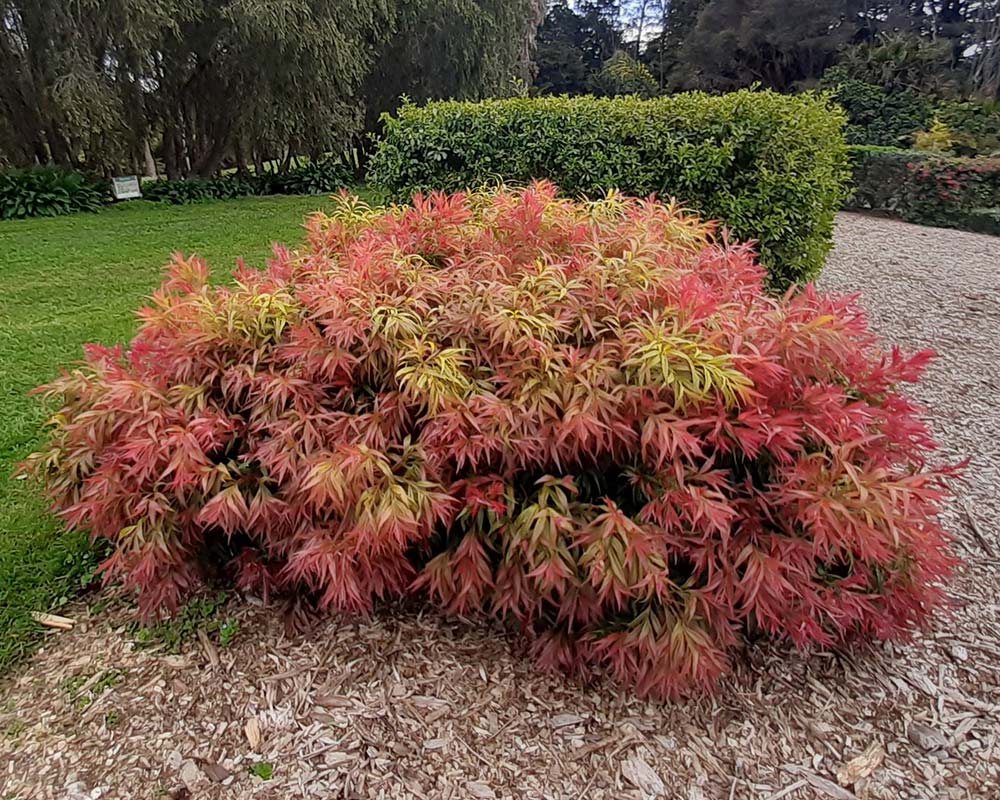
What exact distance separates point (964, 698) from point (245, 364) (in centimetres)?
222

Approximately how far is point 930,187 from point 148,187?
12.3 m

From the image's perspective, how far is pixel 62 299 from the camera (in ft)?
17.7

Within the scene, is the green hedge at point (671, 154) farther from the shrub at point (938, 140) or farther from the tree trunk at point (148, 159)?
the shrub at point (938, 140)

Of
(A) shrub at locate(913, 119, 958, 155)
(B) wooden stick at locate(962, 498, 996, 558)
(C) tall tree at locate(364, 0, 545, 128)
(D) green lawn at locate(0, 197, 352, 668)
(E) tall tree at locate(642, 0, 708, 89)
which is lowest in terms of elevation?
A: (B) wooden stick at locate(962, 498, 996, 558)

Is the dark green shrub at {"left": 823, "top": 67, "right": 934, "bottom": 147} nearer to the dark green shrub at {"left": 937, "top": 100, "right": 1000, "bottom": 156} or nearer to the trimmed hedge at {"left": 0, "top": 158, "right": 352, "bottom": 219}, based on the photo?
the dark green shrub at {"left": 937, "top": 100, "right": 1000, "bottom": 156}

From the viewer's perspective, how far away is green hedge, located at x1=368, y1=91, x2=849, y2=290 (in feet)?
15.0

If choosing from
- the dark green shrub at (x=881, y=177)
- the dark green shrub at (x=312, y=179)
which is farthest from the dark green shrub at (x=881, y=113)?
the dark green shrub at (x=312, y=179)

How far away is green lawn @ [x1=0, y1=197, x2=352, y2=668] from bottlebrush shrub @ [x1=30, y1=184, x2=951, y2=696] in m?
0.33

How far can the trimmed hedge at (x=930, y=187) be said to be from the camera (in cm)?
939

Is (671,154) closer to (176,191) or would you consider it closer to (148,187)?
(176,191)

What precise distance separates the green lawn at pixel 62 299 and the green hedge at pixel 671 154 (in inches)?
89.3

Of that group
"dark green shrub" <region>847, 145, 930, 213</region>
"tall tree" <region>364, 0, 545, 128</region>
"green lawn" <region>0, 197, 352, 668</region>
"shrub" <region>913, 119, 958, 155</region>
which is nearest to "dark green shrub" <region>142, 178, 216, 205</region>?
"green lawn" <region>0, 197, 352, 668</region>

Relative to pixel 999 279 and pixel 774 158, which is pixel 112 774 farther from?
pixel 999 279

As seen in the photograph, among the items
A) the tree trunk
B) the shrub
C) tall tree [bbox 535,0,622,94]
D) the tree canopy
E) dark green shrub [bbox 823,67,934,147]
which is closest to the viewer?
the tree canopy
